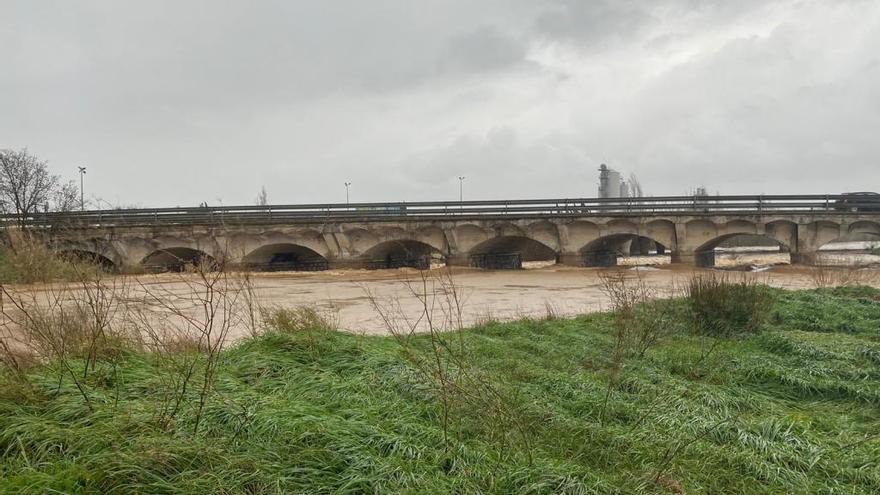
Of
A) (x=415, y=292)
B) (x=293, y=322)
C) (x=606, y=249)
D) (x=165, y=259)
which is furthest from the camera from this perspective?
(x=606, y=249)

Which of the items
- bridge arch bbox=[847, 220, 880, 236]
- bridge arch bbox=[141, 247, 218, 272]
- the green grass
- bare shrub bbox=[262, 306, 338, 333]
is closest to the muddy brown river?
bare shrub bbox=[262, 306, 338, 333]

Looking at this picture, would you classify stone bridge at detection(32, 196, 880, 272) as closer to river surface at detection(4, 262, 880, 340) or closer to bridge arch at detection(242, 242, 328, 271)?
bridge arch at detection(242, 242, 328, 271)

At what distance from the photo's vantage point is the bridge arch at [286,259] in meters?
32.2

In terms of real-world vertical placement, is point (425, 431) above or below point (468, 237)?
below

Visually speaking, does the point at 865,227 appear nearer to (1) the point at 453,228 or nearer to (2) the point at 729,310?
(1) the point at 453,228

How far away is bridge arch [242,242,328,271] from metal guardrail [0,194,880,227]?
247cm

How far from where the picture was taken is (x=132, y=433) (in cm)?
311

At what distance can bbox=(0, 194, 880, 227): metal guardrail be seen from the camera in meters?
28.3

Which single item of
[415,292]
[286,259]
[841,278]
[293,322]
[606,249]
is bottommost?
[841,278]

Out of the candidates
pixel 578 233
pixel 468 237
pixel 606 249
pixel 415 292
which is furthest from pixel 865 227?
pixel 415 292

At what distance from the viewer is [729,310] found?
888 centimetres

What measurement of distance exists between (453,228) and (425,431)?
27132 millimetres

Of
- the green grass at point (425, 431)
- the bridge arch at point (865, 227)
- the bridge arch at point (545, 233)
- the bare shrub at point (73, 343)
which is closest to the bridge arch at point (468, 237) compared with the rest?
the bridge arch at point (545, 233)

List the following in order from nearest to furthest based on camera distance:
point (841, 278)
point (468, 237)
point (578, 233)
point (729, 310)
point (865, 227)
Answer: point (729, 310)
point (841, 278)
point (865, 227)
point (578, 233)
point (468, 237)
